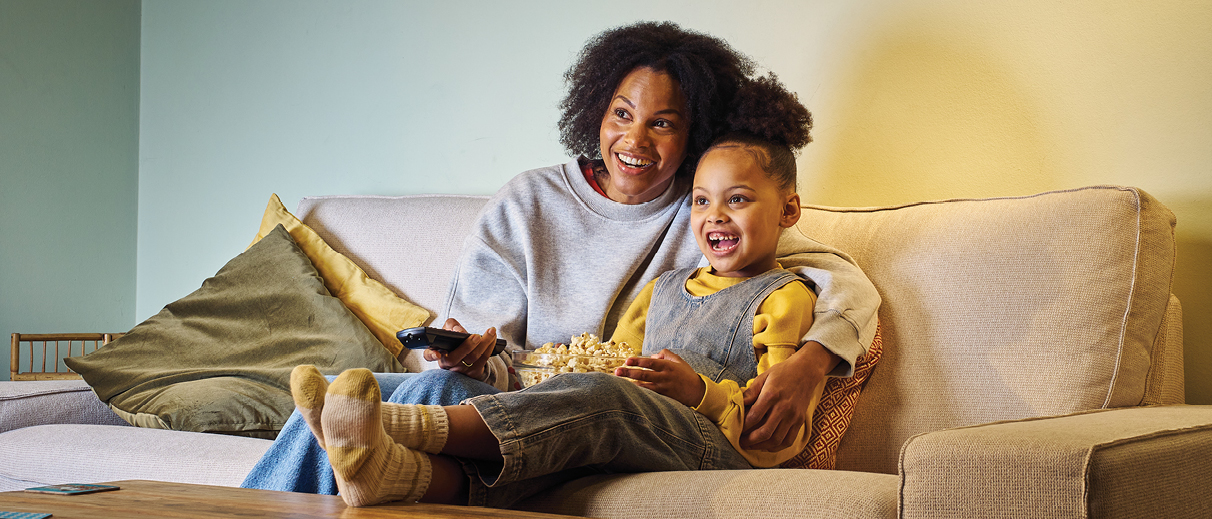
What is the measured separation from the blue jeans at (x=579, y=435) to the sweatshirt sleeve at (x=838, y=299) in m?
0.25

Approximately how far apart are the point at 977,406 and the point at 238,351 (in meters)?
1.49

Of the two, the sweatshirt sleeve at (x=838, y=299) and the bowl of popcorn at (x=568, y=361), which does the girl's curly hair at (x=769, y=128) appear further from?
the bowl of popcorn at (x=568, y=361)

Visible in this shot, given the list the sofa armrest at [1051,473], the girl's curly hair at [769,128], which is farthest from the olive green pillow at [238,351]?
the sofa armrest at [1051,473]

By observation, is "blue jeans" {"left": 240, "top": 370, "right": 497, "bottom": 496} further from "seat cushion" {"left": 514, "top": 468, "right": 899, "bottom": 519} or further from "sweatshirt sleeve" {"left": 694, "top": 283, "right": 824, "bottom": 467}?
"sweatshirt sleeve" {"left": 694, "top": 283, "right": 824, "bottom": 467}

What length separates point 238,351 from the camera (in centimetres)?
189

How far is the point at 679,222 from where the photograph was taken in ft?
5.41

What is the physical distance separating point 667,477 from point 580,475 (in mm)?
140

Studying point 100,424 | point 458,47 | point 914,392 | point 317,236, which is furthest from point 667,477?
point 458,47

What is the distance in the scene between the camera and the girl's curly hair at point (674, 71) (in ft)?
5.26

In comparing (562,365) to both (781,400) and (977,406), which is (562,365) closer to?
(781,400)

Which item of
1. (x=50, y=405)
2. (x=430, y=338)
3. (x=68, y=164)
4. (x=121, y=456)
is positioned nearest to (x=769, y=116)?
(x=430, y=338)

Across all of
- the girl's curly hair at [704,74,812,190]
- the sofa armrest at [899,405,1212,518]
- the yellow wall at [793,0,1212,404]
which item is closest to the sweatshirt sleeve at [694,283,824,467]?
the girl's curly hair at [704,74,812,190]

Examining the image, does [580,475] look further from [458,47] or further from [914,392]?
[458,47]

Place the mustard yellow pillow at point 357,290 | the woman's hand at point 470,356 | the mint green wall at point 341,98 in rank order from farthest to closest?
1. the mint green wall at point 341,98
2. the mustard yellow pillow at point 357,290
3. the woman's hand at point 470,356
